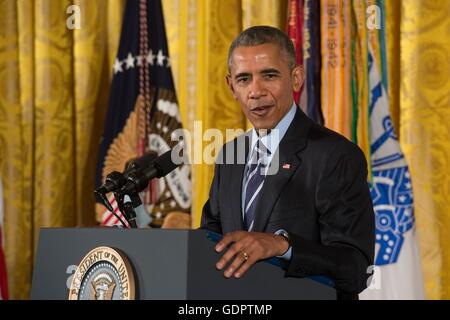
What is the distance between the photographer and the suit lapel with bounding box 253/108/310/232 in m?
1.96

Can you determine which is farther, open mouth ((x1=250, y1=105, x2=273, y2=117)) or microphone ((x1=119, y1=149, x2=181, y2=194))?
open mouth ((x1=250, y1=105, x2=273, y2=117))

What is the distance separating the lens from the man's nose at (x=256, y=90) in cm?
201

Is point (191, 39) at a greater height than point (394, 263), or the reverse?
point (191, 39)

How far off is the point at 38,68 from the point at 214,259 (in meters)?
3.32

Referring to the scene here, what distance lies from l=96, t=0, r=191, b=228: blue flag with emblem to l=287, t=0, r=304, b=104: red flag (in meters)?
0.87

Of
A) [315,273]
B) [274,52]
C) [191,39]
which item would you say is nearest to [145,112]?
[191,39]

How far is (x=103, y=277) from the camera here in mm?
1543

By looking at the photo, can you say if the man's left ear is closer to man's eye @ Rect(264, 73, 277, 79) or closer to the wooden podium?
man's eye @ Rect(264, 73, 277, 79)

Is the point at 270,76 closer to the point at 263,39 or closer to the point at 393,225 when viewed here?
the point at 263,39

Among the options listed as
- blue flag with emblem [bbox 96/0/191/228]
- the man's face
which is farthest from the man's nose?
blue flag with emblem [bbox 96/0/191/228]

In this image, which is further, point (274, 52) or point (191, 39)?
point (191, 39)

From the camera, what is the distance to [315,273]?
167 cm

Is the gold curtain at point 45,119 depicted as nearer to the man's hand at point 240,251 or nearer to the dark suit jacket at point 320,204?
the dark suit jacket at point 320,204

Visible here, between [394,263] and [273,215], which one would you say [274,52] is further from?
[394,263]
